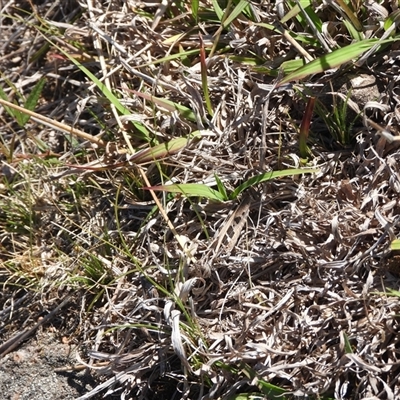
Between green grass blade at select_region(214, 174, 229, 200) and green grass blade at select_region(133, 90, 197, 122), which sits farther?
green grass blade at select_region(133, 90, 197, 122)

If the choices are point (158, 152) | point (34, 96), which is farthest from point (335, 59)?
point (34, 96)

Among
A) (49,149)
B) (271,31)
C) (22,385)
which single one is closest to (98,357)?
(22,385)

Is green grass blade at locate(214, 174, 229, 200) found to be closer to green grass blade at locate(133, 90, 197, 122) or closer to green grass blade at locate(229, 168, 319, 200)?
green grass blade at locate(229, 168, 319, 200)

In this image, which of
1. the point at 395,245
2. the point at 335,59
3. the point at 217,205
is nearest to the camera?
the point at 395,245

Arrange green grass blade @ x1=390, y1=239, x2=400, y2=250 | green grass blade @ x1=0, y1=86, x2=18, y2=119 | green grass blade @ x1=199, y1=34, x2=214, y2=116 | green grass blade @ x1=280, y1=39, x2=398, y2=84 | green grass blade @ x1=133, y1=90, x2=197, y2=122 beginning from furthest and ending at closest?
green grass blade @ x1=0, y1=86, x2=18, y2=119
green grass blade @ x1=133, y1=90, x2=197, y2=122
green grass blade @ x1=199, y1=34, x2=214, y2=116
green grass blade @ x1=280, y1=39, x2=398, y2=84
green grass blade @ x1=390, y1=239, x2=400, y2=250

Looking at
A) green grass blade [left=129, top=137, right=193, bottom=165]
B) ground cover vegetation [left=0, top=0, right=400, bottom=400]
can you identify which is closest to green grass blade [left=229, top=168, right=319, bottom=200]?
ground cover vegetation [left=0, top=0, right=400, bottom=400]

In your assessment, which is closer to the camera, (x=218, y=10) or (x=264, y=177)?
(x=264, y=177)

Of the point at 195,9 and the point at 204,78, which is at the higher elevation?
the point at 195,9

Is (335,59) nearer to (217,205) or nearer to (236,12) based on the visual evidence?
(236,12)
